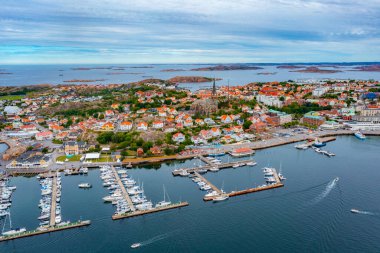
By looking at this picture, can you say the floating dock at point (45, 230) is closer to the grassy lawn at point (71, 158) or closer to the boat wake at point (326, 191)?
the grassy lawn at point (71, 158)

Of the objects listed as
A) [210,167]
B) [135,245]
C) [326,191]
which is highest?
[210,167]

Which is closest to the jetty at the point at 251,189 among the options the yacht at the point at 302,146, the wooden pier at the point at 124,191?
the wooden pier at the point at 124,191

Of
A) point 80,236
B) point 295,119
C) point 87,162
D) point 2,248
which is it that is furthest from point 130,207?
point 295,119

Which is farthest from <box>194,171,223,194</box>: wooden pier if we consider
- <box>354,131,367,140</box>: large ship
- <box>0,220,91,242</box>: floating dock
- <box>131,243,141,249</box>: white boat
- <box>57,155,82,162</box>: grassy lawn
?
<box>354,131,367,140</box>: large ship

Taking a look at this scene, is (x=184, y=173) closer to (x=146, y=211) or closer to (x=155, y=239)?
(x=146, y=211)

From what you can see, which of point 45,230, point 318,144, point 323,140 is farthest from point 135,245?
point 323,140

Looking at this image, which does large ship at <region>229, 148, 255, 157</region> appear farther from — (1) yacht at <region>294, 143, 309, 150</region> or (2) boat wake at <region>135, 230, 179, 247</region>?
(2) boat wake at <region>135, 230, 179, 247</region>
